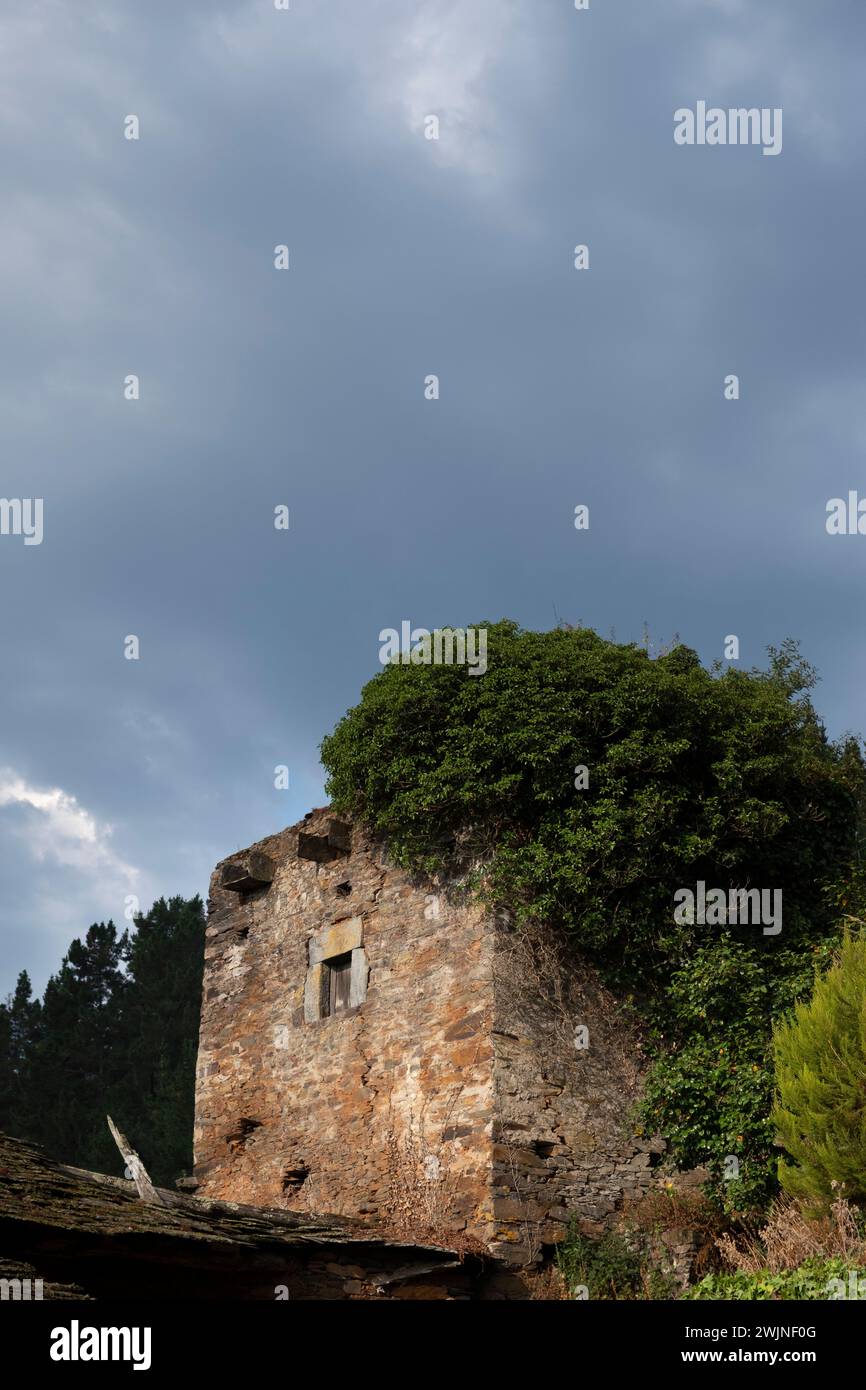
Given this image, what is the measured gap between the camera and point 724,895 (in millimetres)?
13562

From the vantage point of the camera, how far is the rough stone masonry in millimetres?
11922

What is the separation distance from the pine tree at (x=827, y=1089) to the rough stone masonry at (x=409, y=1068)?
225 centimetres

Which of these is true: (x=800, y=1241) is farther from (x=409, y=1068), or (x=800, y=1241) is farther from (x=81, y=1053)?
(x=81, y=1053)

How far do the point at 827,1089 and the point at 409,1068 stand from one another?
4286 millimetres

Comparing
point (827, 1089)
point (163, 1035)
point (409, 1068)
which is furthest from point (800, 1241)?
point (163, 1035)

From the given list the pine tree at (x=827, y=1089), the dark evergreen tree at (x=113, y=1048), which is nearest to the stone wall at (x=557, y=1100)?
the pine tree at (x=827, y=1089)

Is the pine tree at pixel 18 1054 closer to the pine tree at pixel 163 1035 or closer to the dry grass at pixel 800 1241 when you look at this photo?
the pine tree at pixel 163 1035

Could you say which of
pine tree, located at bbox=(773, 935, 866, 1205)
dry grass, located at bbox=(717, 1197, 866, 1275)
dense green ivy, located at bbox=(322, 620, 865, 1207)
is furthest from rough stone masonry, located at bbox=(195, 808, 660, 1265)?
pine tree, located at bbox=(773, 935, 866, 1205)

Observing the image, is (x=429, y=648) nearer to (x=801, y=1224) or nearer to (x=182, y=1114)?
(x=801, y=1224)

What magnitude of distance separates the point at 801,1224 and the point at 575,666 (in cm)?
572

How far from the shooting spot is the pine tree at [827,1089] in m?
9.96

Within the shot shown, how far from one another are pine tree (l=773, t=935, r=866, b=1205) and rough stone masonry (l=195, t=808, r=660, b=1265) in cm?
225
